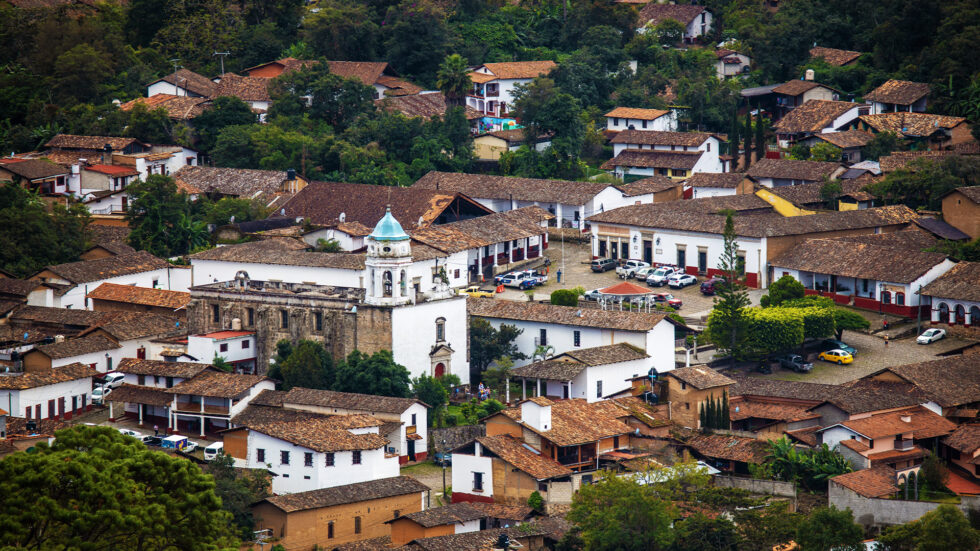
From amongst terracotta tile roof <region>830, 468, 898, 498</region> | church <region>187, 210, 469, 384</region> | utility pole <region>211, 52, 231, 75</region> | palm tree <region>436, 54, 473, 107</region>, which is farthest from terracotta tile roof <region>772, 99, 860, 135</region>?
terracotta tile roof <region>830, 468, 898, 498</region>

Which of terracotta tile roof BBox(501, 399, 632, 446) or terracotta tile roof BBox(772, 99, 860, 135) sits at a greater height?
terracotta tile roof BBox(772, 99, 860, 135)

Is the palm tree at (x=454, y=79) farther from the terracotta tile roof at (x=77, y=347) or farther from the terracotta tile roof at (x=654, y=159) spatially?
the terracotta tile roof at (x=77, y=347)

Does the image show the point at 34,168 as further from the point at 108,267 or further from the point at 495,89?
the point at 495,89

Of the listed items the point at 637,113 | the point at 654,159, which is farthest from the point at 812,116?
the point at 637,113

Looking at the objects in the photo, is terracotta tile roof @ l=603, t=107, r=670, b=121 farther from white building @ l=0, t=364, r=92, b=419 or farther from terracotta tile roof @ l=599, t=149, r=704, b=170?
white building @ l=0, t=364, r=92, b=419

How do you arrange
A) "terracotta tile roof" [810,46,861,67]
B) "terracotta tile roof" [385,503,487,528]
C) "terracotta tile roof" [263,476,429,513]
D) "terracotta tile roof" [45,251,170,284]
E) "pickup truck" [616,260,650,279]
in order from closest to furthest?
"terracotta tile roof" [385,503,487,528] → "terracotta tile roof" [263,476,429,513] → "terracotta tile roof" [45,251,170,284] → "pickup truck" [616,260,650,279] → "terracotta tile roof" [810,46,861,67]

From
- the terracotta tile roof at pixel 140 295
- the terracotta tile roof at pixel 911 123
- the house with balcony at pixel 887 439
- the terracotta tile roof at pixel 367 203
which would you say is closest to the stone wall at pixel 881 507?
the house with balcony at pixel 887 439
